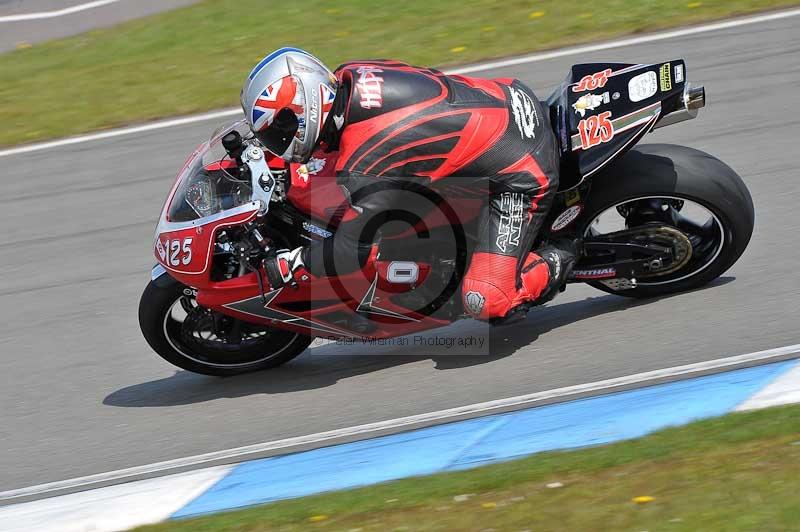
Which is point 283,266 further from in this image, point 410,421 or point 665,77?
point 665,77

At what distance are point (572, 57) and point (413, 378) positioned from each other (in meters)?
5.02

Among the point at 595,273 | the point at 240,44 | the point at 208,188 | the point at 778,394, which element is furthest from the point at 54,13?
the point at 778,394

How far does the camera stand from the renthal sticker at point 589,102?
17.0 ft

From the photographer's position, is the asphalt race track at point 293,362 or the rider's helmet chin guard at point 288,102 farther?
the asphalt race track at point 293,362

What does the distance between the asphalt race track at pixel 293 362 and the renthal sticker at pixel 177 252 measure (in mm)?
811

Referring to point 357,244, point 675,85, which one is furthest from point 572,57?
point 357,244

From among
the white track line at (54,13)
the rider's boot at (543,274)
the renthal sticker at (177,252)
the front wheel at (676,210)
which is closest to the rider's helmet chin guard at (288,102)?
the renthal sticker at (177,252)

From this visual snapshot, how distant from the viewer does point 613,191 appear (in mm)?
5273

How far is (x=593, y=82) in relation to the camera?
526 centimetres

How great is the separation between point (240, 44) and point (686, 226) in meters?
7.00

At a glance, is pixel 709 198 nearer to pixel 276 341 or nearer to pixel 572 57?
pixel 276 341

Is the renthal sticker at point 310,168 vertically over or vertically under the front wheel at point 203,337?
over

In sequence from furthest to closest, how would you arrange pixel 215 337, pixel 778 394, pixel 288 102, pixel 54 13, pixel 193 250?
pixel 54 13, pixel 215 337, pixel 193 250, pixel 288 102, pixel 778 394

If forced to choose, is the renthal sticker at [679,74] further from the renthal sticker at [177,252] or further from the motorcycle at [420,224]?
the renthal sticker at [177,252]
